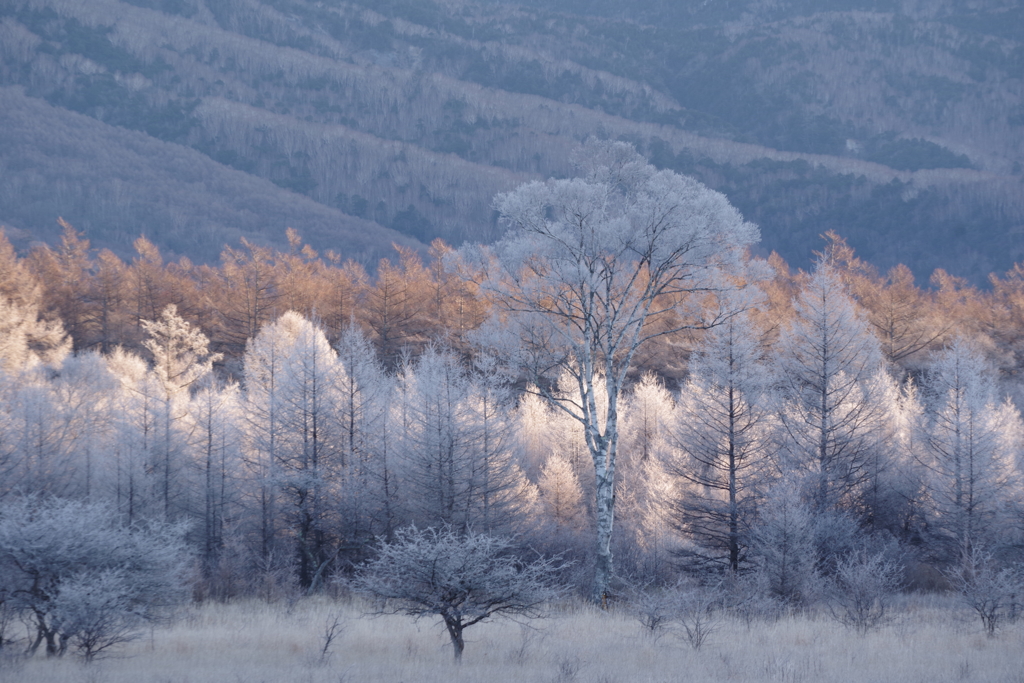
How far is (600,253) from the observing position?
20375 millimetres

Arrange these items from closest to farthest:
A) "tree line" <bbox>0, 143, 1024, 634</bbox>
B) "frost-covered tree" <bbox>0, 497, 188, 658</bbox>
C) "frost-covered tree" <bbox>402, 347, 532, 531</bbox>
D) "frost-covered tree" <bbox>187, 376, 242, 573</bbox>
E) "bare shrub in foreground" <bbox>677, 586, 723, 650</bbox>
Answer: "frost-covered tree" <bbox>0, 497, 188, 658</bbox>, "bare shrub in foreground" <bbox>677, 586, 723, 650</bbox>, "tree line" <bbox>0, 143, 1024, 634</bbox>, "frost-covered tree" <bbox>402, 347, 532, 531</bbox>, "frost-covered tree" <bbox>187, 376, 242, 573</bbox>

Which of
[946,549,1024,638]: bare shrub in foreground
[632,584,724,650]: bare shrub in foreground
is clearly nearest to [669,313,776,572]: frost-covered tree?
[632,584,724,650]: bare shrub in foreground

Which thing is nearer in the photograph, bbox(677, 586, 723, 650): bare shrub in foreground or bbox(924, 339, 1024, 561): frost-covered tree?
bbox(677, 586, 723, 650): bare shrub in foreground

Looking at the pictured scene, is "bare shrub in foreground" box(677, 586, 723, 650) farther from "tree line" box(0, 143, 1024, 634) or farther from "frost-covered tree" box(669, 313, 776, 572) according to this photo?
"frost-covered tree" box(669, 313, 776, 572)

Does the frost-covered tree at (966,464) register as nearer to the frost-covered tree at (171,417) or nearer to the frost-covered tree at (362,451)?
the frost-covered tree at (362,451)

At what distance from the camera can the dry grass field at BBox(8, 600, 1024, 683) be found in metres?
11.6

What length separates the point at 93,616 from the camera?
12.5m

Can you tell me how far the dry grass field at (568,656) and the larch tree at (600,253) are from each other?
19.5 ft

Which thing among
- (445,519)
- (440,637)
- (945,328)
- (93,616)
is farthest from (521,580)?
(945,328)

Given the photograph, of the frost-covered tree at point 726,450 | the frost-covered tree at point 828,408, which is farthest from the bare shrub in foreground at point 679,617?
the frost-covered tree at point 828,408

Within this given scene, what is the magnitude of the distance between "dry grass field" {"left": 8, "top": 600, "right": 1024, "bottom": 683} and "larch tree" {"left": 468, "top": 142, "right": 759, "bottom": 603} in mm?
5935

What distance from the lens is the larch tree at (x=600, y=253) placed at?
19.8m

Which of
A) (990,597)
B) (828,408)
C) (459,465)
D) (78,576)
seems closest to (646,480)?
(459,465)

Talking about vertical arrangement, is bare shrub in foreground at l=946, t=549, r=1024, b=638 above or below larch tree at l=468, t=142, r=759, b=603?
below
